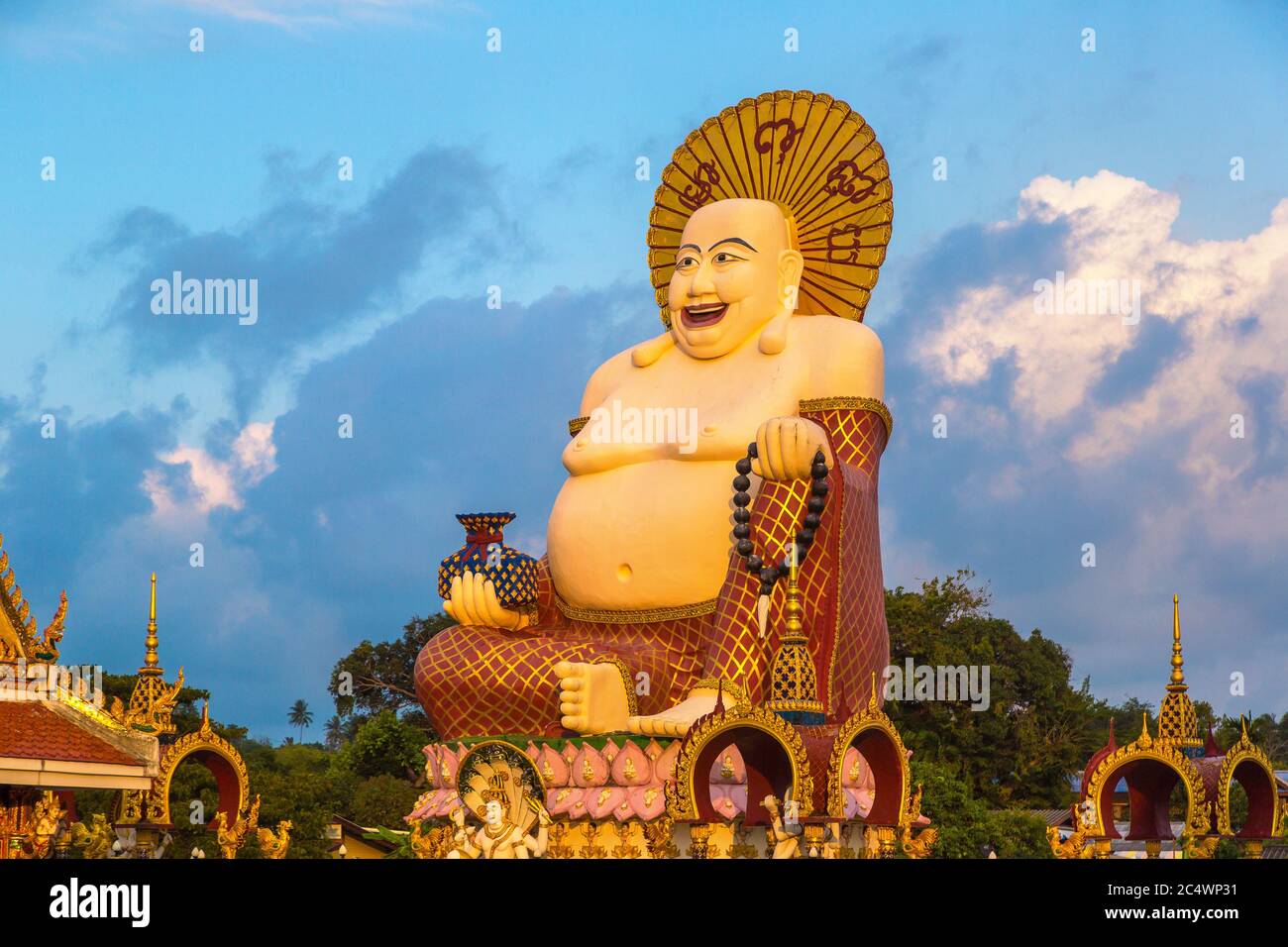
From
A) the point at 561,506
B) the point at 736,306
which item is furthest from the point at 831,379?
the point at 561,506

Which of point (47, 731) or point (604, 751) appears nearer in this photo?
point (47, 731)

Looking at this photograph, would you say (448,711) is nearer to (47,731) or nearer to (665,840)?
(665,840)

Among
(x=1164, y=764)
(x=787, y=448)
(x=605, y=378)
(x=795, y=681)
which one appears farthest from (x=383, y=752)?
(x=1164, y=764)

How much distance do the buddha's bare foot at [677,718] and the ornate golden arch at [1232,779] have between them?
437cm

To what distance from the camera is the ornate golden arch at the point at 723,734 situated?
15227 mm

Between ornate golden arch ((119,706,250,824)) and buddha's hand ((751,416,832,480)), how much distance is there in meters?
5.58

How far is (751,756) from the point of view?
639 inches

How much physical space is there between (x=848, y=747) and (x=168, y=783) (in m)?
6.18

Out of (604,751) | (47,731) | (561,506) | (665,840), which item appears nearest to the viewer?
(47,731)

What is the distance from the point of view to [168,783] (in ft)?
57.0

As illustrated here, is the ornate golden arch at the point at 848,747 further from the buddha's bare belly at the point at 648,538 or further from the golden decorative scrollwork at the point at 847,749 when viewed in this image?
the buddha's bare belly at the point at 648,538

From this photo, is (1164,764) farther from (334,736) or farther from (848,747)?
(334,736)
